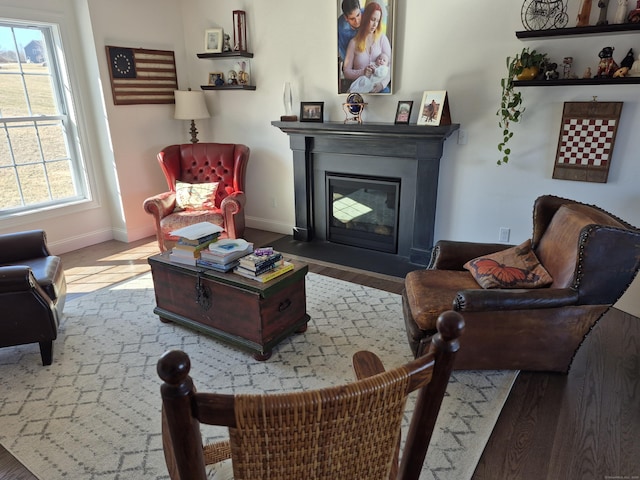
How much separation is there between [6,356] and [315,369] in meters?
1.87

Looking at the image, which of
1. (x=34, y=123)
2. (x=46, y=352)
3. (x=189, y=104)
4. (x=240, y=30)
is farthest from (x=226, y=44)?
(x=46, y=352)

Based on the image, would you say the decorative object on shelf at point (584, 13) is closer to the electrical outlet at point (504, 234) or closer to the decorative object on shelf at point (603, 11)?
the decorative object on shelf at point (603, 11)

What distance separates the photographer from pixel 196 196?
4.13m

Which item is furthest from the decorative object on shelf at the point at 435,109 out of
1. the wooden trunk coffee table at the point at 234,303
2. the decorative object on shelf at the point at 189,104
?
the decorative object on shelf at the point at 189,104

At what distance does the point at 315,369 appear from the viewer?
2.37 metres

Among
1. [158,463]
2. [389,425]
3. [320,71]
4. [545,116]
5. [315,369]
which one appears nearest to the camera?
[389,425]

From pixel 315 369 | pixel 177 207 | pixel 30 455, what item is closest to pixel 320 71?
pixel 177 207

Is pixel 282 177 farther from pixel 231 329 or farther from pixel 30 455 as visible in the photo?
pixel 30 455

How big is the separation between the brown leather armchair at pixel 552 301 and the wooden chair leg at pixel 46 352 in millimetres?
2065

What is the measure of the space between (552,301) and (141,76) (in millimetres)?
4326

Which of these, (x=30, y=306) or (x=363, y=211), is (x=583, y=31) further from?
(x=30, y=306)

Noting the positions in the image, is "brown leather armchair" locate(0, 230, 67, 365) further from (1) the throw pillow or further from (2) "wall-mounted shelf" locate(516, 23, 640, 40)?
(2) "wall-mounted shelf" locate(516, 23, 640, 40)

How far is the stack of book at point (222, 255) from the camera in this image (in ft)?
7.98

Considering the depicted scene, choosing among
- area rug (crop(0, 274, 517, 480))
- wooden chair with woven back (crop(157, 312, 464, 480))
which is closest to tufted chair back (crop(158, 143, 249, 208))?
area rug (crop(0, 274, 517, 480))
